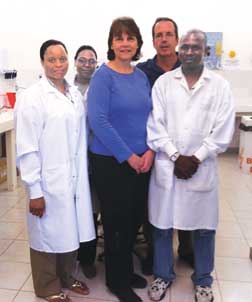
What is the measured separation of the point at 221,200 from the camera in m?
3.78

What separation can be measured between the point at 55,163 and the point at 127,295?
821mm

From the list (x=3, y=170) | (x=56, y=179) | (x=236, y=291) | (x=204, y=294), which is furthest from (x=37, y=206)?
(x=3, y=170)

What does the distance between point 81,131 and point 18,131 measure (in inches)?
12.2

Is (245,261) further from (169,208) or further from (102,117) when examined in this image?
(102,117)

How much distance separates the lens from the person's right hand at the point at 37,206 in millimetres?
1813

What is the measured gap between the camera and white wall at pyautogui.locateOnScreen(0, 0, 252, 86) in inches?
213

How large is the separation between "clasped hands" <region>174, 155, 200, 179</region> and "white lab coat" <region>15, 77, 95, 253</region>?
1.56 feet

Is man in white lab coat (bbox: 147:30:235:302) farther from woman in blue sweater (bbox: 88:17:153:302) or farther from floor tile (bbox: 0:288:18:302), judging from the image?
floor tile (bbox: 0:288:18:302)

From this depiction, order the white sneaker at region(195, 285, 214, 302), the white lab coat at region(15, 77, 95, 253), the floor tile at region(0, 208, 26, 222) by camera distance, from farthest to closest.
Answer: the floor tile at region(0, 208, 26, 222), the white sneaker at region(195, 285, 214, 302), the white lab coat at region(15, 77, 95, 253)

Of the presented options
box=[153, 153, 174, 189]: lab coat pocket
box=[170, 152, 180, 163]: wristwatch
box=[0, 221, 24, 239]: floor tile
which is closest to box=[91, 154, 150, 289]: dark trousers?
box=[153, 153, 174, 189]: lab coat pocket

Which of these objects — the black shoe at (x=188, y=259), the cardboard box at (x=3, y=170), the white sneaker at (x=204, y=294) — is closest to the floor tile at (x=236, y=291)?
the white sneaker at (x=204, y=294)

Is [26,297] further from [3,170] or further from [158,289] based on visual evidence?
[3,170]

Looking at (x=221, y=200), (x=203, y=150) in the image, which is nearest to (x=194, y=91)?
(x=203, y=150)

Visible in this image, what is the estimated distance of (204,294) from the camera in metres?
2.03
